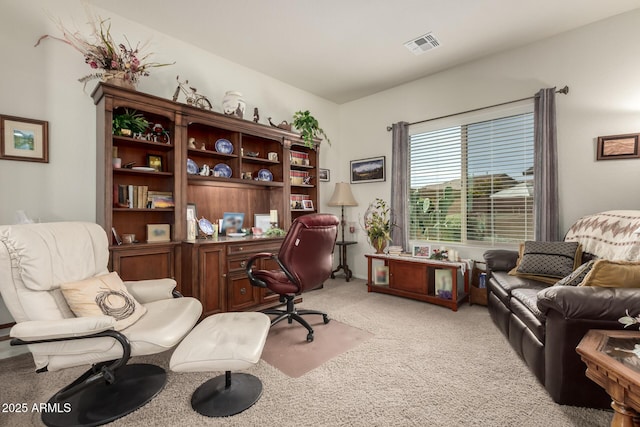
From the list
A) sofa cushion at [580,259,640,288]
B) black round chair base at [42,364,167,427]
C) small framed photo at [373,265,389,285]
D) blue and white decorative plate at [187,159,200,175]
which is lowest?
black round chair base at [42,364,167,427]

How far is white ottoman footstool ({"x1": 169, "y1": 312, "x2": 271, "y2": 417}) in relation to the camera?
4.73 feet

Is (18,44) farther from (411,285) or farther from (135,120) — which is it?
(411,285)

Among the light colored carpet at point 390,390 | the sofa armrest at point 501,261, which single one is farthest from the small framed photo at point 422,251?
the light colored carpet at point 390,390

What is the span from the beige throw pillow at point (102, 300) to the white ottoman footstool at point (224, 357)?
43 centimetres

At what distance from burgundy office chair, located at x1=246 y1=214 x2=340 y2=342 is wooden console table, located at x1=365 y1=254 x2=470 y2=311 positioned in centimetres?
140

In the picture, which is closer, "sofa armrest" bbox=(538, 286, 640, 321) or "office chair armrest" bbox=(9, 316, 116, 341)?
"office chair armrest" bbox=(9, 316, 116, 341)

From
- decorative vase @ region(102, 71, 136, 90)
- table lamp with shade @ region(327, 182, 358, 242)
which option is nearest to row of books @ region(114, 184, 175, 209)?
decorative vase @ region(102, 71, 136, 90)

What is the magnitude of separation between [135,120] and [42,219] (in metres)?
1.15

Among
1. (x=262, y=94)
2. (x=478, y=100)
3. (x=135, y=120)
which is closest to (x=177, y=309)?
(x=135, y=120)

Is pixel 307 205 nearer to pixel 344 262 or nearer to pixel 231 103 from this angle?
pixel 344 262

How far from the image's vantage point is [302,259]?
2484 millimetres

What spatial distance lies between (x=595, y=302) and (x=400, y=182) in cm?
289

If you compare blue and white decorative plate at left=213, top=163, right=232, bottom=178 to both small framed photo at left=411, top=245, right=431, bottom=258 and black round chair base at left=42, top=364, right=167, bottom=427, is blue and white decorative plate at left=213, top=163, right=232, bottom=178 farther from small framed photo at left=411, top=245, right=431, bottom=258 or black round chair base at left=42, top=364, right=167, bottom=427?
small framed photo at left=411, top=245, right=431, bottom=258

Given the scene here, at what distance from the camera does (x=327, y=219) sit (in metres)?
2.58
